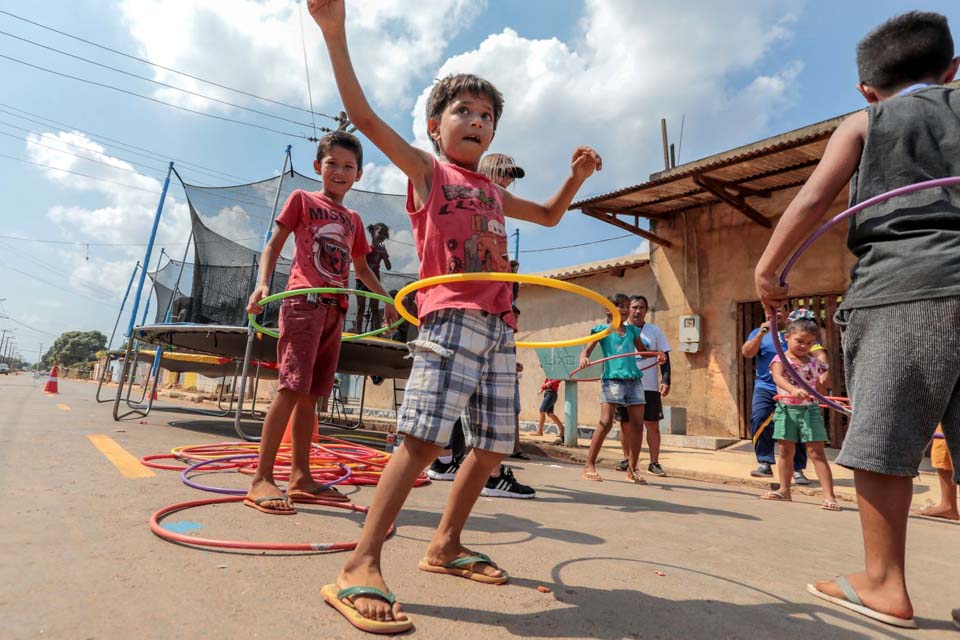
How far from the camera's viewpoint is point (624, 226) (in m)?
11.2

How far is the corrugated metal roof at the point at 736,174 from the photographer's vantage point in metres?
8.35

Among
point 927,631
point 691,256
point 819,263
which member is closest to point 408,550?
point 927,631

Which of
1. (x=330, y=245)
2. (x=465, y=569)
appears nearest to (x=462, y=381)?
(x=465, y=569)

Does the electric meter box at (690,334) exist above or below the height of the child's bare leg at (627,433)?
above

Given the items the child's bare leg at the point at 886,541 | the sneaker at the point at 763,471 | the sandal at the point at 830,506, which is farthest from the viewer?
the sneaker at the point at 763,471

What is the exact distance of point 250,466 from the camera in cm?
394

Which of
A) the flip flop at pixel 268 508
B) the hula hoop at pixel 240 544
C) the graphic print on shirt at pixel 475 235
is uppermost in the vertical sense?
the graphic print on shirt at pixel 475 235

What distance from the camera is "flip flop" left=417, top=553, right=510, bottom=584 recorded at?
1844mm

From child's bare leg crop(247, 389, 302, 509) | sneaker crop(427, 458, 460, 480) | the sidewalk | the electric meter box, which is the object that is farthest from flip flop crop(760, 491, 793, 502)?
the electric meter box

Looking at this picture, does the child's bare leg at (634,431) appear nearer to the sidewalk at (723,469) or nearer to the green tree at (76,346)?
the sidewalk at (723,469)

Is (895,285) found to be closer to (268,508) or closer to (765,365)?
(268,508)

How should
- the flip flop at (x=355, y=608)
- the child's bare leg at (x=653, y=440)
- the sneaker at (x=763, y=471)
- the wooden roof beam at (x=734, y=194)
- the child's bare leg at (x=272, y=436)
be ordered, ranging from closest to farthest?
the flip flop at (x=355, y=608)
the child's bare leg at (x=272, y=436)
the sneaker at (x=763, y=471)
the child's bare leg at (x=653, y=440)
the wooden roof beam at (x=734, y=194)

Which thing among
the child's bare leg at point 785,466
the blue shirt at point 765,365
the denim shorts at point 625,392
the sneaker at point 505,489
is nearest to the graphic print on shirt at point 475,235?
the sneaker at point 505,489

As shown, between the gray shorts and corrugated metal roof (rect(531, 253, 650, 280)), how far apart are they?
9.62 m
